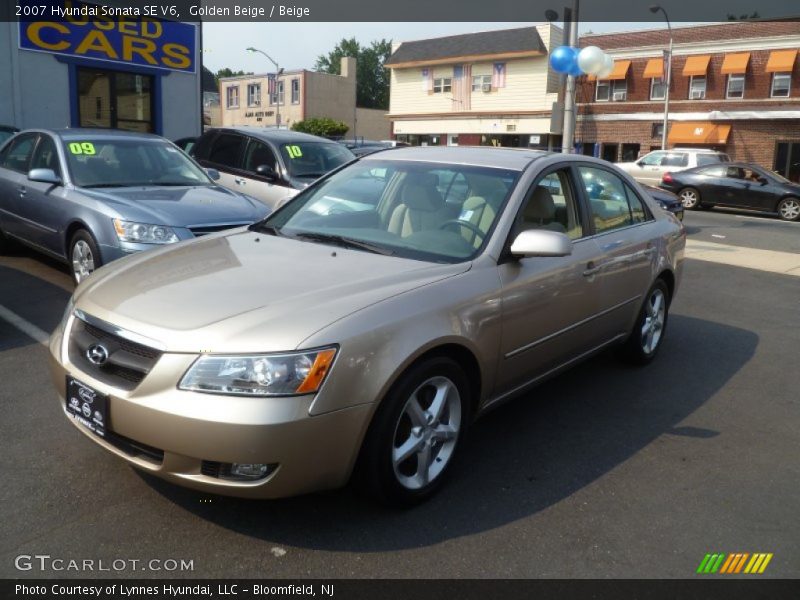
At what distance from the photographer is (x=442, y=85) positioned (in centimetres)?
4562

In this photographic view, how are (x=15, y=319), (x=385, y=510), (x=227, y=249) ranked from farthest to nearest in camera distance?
(x=15, y=319)
(x=227, y=249)
(x=385, y=510)

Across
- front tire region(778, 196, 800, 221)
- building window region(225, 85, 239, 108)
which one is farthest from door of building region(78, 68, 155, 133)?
building window region(225, 85, 239, 108)

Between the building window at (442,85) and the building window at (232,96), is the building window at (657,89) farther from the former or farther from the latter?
the building window at (232,96)

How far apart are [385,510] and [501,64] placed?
42.3 metres

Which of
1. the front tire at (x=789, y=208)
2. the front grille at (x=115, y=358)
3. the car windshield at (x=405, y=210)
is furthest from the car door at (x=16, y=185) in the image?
the front tire at (x=789, y=208)

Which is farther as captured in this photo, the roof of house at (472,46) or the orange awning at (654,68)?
the roof of house at (472,46)

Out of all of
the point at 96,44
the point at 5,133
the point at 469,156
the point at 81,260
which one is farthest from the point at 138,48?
the point at 469,156

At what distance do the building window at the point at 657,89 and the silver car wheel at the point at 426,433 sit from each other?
3739cm

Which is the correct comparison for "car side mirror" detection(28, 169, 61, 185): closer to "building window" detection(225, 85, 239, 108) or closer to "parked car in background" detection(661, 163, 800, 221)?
"parked car in background" detection(661, 163, 800, 221)

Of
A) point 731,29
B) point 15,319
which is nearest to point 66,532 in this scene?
point 15,319

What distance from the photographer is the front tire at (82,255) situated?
6.36 metres

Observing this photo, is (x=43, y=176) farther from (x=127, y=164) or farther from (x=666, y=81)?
(x=666, y=81)

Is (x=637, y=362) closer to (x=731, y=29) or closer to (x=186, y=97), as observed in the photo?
(x=186, y=97)
